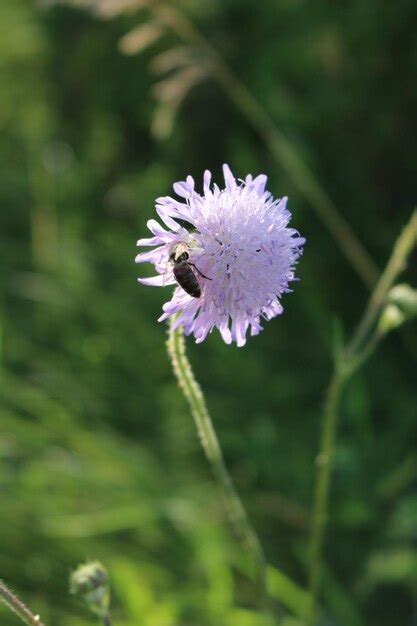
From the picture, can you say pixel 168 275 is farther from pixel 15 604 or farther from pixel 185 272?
pixel 15 604

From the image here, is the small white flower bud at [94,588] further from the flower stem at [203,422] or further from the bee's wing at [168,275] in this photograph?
the bee's wing at [168,275]

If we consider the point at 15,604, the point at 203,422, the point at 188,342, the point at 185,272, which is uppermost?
the point at 188,342

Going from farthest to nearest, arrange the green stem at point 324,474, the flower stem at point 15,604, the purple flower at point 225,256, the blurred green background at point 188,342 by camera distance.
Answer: the blurred green background at point 188,342 → the green stem at point 324,474 → the purple flower at point 225,256 → the flower stem at point 15,604

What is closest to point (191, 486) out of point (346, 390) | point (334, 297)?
point (346, 390)

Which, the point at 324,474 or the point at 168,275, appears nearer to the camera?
the point at 168,275

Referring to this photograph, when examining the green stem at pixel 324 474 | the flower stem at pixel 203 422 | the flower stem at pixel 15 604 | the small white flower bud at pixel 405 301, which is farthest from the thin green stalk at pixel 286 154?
the flower stem at pixel 15 604

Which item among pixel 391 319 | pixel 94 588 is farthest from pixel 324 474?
pixel 94 588

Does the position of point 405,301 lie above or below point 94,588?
above
